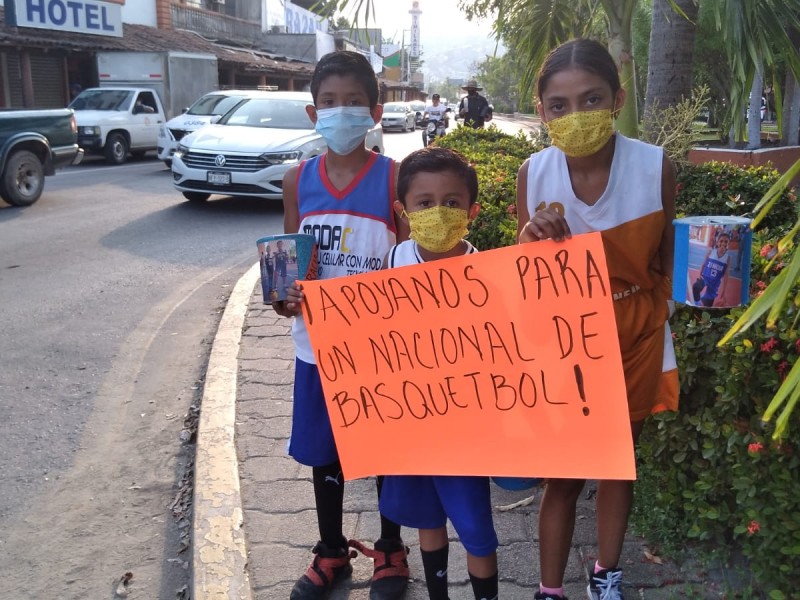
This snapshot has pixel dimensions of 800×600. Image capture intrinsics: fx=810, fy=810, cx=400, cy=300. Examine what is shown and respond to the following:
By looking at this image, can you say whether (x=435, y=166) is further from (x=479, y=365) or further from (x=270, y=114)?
(x=270, y=114)

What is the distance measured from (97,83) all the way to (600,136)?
2674 cm

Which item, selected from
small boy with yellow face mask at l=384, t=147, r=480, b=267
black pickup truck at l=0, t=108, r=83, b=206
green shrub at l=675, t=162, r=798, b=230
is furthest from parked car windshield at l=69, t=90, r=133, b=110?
small boy with yellow face mask at l=384, t=147, r=480, b=267

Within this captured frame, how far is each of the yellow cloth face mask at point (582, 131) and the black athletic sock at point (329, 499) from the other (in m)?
1.28

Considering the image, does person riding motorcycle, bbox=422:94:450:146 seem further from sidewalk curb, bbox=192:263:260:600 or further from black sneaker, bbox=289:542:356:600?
black sneaker, bbox=289:542:356:600

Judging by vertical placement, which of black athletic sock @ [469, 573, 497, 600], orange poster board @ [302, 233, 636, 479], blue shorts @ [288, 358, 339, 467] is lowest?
black athletic sock @ [469, 573, 497, 600]

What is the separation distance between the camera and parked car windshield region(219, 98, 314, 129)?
479 inches

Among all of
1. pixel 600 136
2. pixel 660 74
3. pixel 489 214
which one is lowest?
pixel 489 214

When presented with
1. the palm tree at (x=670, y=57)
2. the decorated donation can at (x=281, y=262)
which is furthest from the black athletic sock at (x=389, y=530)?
the palm tree at (x=670, y=57)

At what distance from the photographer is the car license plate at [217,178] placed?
11023 mm

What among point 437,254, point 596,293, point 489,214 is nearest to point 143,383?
point 489,214

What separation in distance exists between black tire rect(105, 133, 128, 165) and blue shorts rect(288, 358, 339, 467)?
17.0 m

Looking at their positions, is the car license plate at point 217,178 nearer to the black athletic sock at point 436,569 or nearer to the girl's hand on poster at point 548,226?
the black athletic sock at point 436,569

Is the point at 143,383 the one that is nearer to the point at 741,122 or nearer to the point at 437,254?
the point at 437,254

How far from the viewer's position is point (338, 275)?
2635 mm
